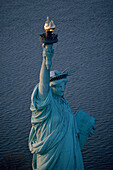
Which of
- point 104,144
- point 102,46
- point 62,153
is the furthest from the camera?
point 102,46

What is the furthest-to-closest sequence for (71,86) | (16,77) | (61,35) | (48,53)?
1. (61,35)
2. (16,77)
3. (71,86)
4. (48,53)

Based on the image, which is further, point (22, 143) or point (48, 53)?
point (22, 143)

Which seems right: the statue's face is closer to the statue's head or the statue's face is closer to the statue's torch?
the statue's head

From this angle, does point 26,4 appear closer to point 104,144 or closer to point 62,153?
point 104,144

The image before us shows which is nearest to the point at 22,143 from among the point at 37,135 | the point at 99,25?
the point at 37,135

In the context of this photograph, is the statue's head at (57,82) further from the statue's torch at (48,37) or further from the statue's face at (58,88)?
the statue's torch at (48,37)

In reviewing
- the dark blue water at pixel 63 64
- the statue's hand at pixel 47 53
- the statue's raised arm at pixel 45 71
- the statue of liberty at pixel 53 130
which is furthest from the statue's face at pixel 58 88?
the dark blue water at pixel 63 64

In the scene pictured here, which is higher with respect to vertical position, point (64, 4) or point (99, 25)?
point (64, 4)

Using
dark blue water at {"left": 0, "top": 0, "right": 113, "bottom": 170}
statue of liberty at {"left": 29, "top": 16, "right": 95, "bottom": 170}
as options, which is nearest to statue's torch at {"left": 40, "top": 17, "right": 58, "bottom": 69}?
statue of liberty at {"left": 29, "top": 16, "right": 95, "bottom": 170}
